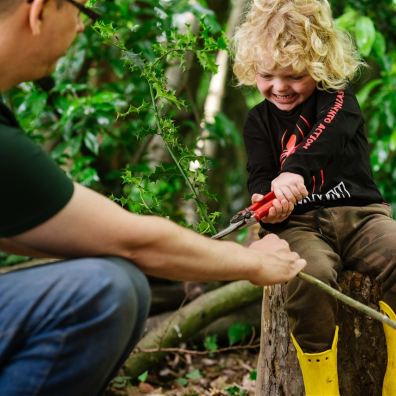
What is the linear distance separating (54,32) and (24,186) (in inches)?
19.6

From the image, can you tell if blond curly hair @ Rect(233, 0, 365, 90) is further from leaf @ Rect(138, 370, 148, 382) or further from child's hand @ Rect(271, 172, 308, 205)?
leaf @ Rect(138, 370, 148, 382)

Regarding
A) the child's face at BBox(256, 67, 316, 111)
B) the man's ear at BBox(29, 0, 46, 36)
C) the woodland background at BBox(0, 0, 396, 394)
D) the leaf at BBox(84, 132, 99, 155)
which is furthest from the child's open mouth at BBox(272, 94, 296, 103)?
the leaf at BBox(84, 132, 99, 155)

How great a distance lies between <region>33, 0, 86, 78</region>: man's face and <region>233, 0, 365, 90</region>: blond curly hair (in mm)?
1036

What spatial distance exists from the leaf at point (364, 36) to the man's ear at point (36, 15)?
2.36 metres

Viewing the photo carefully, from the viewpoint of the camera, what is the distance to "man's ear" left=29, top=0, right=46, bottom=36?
1.88 m

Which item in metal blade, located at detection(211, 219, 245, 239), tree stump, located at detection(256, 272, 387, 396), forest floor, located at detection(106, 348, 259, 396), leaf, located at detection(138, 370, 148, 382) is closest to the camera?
metal blade, located at detection(211, 219, 245, 239)

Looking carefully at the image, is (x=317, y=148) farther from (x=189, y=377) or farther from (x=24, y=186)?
(x=189, y=377)

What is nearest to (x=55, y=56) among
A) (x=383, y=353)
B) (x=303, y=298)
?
(x=303, y=298)

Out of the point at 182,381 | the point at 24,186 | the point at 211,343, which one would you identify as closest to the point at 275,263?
the point at 24,186

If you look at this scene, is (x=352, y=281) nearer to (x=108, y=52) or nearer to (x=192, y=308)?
(x=192, y=308)

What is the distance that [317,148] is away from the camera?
2.70 metres

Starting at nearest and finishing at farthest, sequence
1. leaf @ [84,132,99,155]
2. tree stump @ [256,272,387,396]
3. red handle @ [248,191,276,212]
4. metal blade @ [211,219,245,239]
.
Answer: metal blade @ [211,219,245,239] → red handle @ [248,191,276,212] → tree stump @ [256,272,387,396] → leaf @ [84,132,99,155]

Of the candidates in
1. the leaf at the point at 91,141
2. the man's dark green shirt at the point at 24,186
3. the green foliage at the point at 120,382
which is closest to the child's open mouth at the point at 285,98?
the man's dark green shirt at the point at 24,186

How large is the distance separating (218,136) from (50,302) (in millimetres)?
3503
